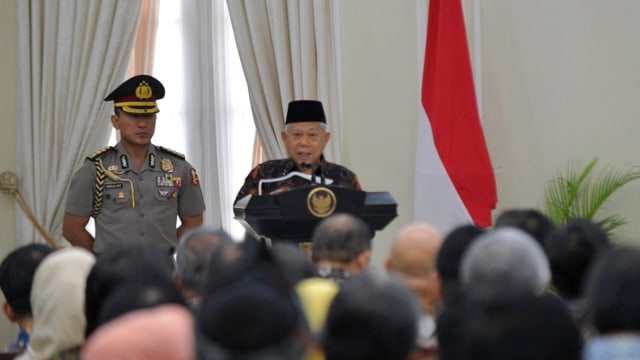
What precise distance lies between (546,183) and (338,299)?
456cm

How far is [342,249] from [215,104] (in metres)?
4.28

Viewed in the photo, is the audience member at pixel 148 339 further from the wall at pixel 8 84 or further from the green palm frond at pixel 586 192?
the wall at pixel 8 84

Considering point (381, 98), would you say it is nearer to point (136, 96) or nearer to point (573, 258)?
point (136, 96)

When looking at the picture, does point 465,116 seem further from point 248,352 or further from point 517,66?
point 248,352

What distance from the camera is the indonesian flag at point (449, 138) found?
6570mm

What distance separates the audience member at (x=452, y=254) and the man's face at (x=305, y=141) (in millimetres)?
2203

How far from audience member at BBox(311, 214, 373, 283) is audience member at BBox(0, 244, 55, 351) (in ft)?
3.21

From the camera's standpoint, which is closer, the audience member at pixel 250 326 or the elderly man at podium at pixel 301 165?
the audience member at pixel 250 326

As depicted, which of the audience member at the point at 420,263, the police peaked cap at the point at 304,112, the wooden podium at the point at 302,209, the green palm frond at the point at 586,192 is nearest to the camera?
the audience member at the point at 420,263

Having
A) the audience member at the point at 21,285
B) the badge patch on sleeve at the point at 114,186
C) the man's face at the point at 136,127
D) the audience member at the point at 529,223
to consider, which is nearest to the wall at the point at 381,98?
the man's face at the point at 136,127

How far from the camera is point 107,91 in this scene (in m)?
7.80

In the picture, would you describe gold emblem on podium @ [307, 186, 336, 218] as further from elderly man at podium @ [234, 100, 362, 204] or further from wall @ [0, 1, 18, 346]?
wall @ [0, 1, 18, 346]

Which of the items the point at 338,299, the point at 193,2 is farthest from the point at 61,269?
the point at 193,2

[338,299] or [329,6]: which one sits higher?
[329,6]
